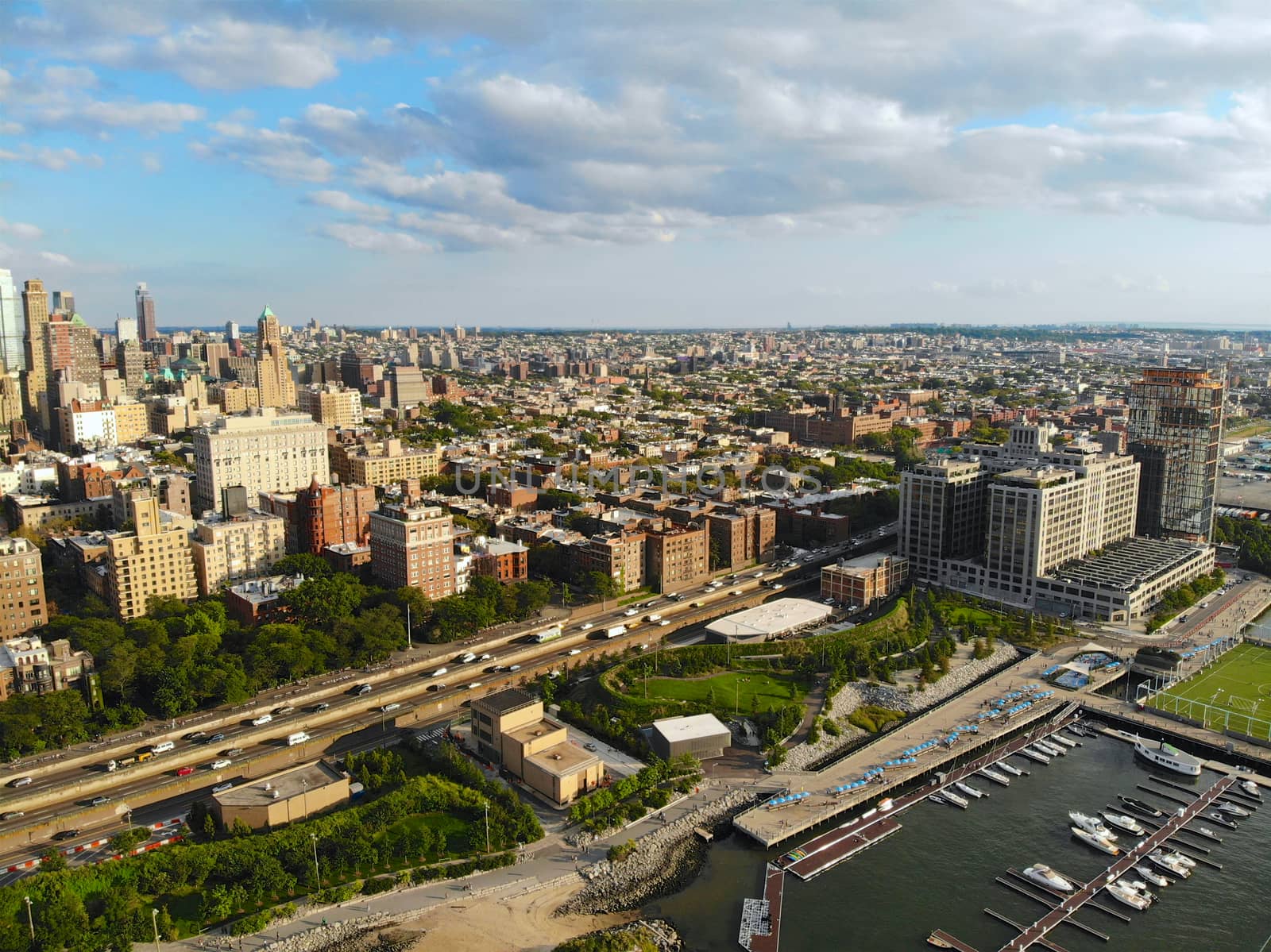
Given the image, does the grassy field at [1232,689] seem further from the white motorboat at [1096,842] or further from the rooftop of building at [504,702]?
the rooftop of building at [504,702]

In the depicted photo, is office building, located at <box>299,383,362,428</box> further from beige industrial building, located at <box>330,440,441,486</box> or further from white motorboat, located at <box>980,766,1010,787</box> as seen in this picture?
white motorboat, located at <box>980,766,1010,787</box>

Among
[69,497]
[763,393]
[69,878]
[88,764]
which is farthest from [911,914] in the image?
[763,393]

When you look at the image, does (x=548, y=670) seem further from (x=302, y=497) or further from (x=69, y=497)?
(x=69, y=497)

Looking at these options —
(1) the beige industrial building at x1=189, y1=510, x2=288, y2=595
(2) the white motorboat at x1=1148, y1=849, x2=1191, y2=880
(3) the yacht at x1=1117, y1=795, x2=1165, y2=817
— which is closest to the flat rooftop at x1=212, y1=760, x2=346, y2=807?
(1) the beige industrial building at x1=189, y1=510, x2=288, y2=595

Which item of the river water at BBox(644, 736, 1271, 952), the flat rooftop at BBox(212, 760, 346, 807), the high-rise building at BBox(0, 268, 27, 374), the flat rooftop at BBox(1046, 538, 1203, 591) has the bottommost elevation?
the river water at BBox(644, 736, 1271, 952)

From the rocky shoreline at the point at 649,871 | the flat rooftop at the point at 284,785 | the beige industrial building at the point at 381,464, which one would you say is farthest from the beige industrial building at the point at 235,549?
the rocky shoreline at the point at 649,871
